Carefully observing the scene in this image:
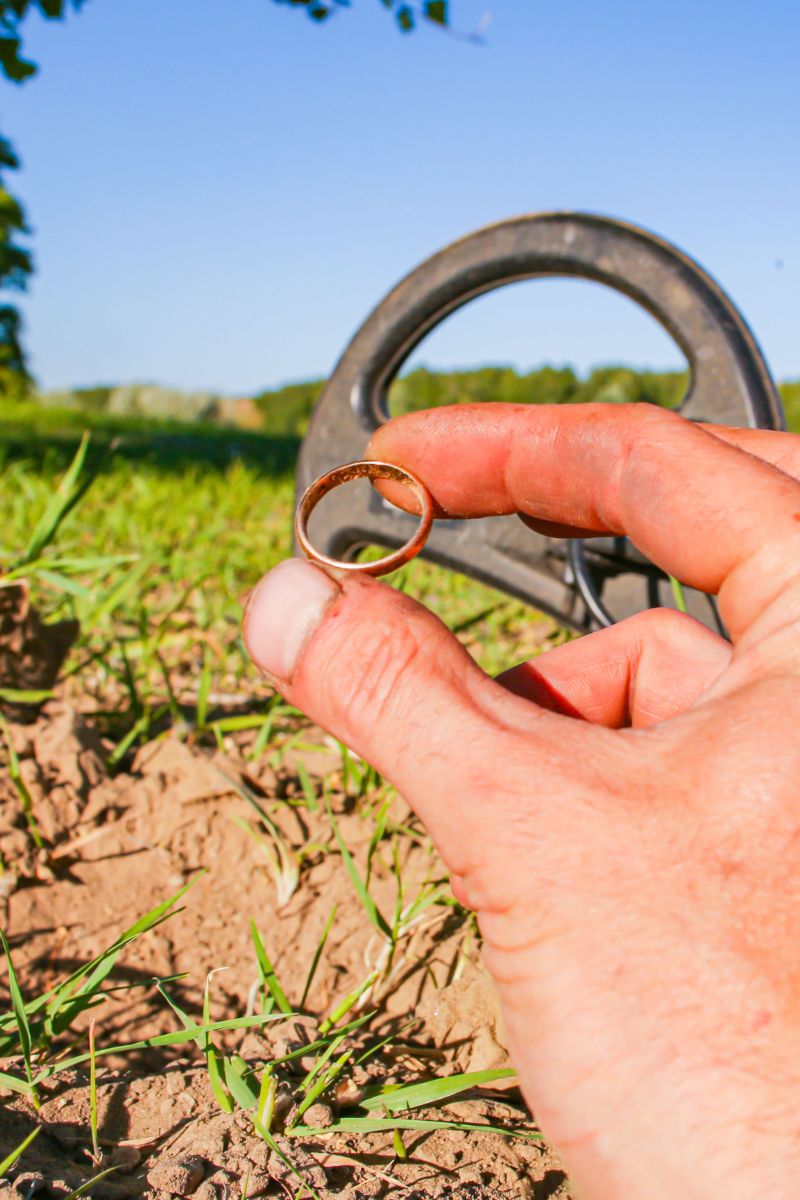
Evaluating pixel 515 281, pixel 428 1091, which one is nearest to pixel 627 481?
pixel 428 1091

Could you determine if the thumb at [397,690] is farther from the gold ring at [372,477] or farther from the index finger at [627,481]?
the index finger at [627,481]

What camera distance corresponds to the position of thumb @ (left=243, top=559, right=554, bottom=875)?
3.15ft

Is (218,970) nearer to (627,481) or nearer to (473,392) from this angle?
(627,481)

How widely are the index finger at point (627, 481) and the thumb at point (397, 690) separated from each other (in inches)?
11.5

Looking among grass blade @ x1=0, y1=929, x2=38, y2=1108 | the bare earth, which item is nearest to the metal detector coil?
the bare earth

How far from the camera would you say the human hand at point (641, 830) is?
813mm

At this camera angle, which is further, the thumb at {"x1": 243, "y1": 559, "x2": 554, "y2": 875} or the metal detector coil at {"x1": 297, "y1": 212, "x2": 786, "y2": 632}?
the metal detector coil at {"x1": 297, "y1": 212, "x2": 786, "y2": 632}

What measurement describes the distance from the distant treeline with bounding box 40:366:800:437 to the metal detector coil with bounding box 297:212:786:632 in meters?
9.04

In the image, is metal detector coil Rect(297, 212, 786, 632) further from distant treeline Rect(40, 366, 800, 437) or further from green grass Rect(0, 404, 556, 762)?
distant treeline Rect(40, 366, 800, 437)

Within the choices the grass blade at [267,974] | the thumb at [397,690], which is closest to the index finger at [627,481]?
the thumb at [397,690]

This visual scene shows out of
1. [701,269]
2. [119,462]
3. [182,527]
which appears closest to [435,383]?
[119,462]

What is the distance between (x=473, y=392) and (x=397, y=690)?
15.8 meters

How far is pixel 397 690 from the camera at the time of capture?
1.04m

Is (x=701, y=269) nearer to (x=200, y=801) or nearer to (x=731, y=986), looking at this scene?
(x=200, y=801)
